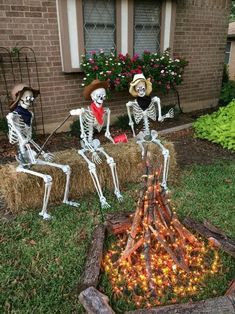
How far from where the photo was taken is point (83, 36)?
19.4ft

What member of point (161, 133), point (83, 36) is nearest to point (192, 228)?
point (161, 133)

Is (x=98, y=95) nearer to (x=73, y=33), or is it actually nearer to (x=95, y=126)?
(x=95, y=126)

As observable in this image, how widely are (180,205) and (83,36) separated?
4.04m

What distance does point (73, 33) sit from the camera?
5816 millimetres

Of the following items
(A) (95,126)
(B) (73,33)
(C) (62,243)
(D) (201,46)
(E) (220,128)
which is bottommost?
(C) (62,243)

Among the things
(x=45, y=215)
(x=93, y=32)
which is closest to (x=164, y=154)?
(x=45, y=215)

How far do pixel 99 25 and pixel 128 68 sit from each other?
1.08 metres

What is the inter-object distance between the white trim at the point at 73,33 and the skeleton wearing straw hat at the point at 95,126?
247cm

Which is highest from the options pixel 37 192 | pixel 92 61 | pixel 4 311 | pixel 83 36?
pixel 83 36

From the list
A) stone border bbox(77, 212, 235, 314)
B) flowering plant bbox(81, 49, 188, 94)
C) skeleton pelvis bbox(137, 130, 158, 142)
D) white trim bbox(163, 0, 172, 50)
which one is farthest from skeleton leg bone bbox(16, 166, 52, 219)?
white trim bbox(163, 0, 172, 50)

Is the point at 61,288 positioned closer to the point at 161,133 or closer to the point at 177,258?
the point at 177,258

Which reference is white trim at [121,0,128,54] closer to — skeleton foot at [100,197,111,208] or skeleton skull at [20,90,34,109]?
skeleton skull at [20,90,34,109]

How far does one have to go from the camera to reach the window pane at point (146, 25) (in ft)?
21.4

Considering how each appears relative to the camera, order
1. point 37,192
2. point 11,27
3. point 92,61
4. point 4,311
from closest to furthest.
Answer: point 4,311 → point 37,192 → point 11,27 → point 92,61
